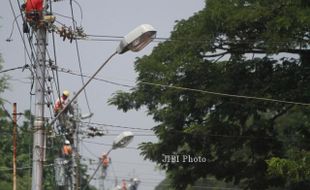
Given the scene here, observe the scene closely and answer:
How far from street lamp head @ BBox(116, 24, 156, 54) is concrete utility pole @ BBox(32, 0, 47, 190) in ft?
5.41

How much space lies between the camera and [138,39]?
9.71 m

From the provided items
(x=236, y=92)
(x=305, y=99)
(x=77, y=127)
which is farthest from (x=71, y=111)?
(x=305, y=99)

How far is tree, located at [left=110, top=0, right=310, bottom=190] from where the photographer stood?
667 inches

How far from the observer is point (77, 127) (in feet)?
72.5

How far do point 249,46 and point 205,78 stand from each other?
1.41m

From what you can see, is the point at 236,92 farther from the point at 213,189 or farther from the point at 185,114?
the point at 213,189

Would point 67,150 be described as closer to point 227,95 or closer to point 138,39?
point 227,95

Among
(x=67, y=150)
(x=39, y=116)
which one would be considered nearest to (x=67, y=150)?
(x=67, y=150)

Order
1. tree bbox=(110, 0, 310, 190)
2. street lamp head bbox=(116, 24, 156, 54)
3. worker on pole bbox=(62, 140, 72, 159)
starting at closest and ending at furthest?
street lamp head bbox=(116, 24, 156, 54), tree bbox=(110, 0, 310, 190), worker on pole bbox=(62, 140, 72, 159)

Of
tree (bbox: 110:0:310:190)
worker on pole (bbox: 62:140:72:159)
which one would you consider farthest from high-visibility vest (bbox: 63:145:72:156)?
tree (bbox: 110:0:310:190)

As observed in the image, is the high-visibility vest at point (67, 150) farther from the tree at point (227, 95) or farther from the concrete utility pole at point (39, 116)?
the concrete utility pole at point (39, 116)

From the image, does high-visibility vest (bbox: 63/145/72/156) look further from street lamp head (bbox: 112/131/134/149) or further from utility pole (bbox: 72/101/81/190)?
street lamp head (bbox: 112/131/134/149)

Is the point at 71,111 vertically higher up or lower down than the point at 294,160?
higher up

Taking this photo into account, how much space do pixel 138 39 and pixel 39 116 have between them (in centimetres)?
224
